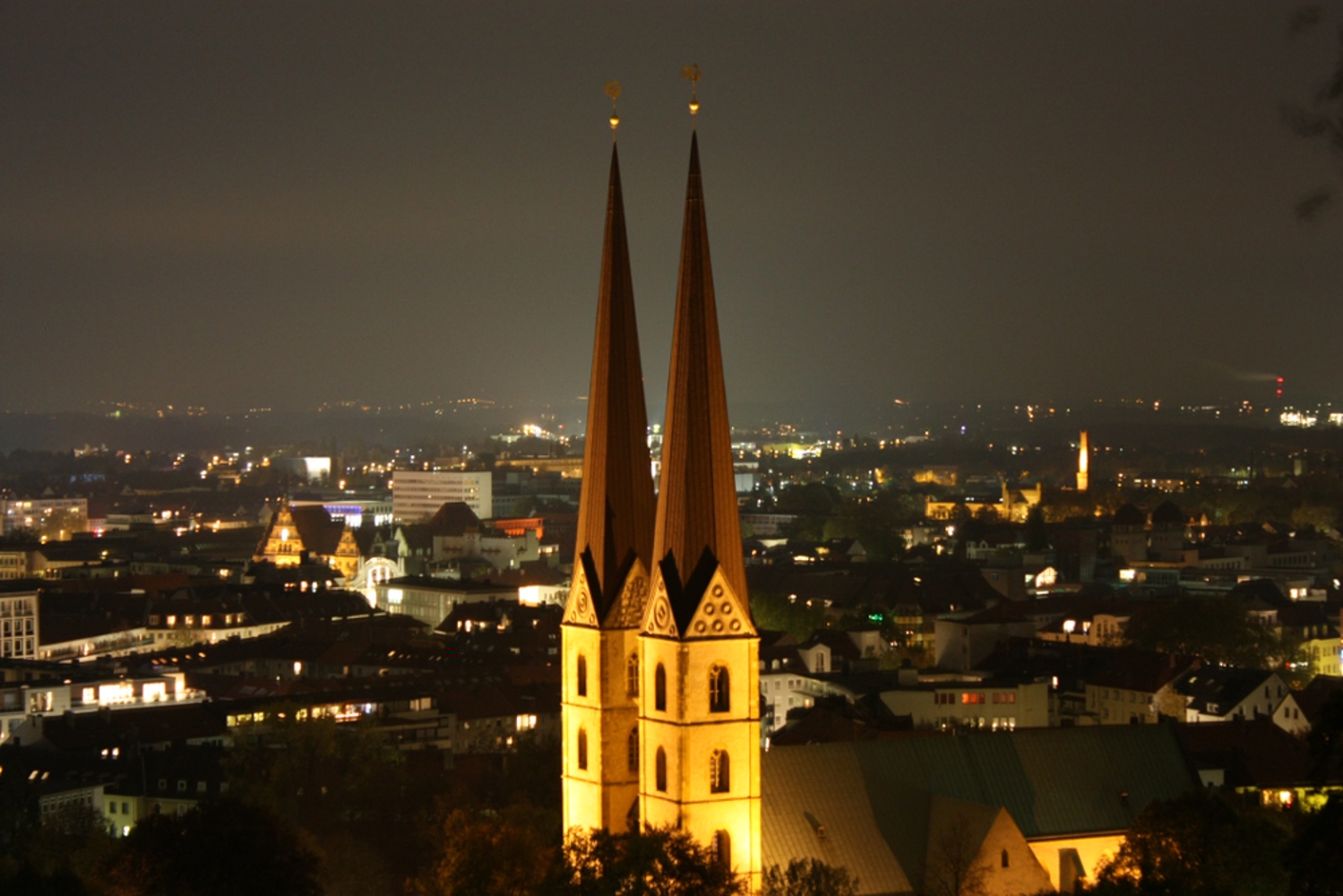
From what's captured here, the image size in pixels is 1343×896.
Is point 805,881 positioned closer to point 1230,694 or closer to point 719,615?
point 719,615

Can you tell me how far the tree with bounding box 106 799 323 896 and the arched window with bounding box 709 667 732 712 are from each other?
14.4m

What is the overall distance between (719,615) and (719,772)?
11.8 feet

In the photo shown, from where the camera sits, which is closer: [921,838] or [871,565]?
[921,838]

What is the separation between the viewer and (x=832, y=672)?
117 m

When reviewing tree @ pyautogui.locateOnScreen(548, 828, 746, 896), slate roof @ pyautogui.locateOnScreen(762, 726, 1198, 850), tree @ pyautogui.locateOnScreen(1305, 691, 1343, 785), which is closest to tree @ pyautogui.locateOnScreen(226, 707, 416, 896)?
slate roof @ pyautogui.locateOnScreen(762, 726, 1198, 850)

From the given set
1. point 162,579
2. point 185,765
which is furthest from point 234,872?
point 162,579

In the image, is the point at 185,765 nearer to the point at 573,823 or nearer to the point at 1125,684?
the point at 573,823

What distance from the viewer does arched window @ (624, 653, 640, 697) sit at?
5459 cm

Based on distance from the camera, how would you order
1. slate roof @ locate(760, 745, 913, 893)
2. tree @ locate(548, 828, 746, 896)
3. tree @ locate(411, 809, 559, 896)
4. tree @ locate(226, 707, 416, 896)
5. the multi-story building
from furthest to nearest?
the multi-story building → tree @ locate(226, 707, 416, 896) → slate roof @ locate(760, 745, 913, 893) → tree @ locate(411, 809, 559, 896) → tree @ locate(548, 828, 746, 896)

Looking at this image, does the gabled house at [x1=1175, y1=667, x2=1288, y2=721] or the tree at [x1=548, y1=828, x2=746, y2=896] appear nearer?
the tree at [x1=548, y1=828, x2=746, y2=896]

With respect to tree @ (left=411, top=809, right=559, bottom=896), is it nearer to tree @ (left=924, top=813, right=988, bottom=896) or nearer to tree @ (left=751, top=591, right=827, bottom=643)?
tree @ (left=924, top=813, right=988, bottom=896)

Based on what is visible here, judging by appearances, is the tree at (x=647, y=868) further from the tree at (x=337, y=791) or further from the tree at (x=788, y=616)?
the tree at (x=788, y=616)

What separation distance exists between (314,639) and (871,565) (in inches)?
2658

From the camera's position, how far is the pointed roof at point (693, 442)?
51719 mm
